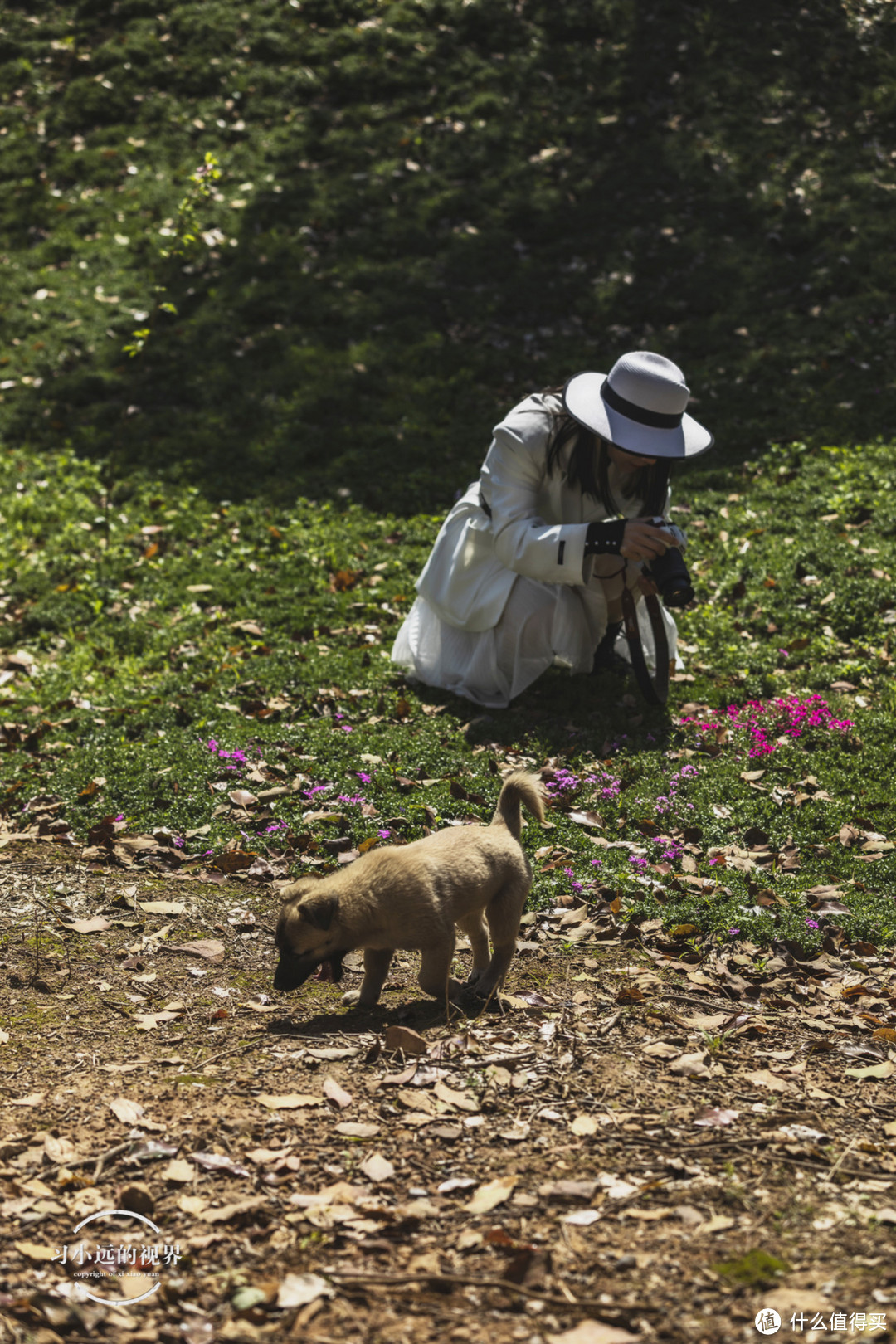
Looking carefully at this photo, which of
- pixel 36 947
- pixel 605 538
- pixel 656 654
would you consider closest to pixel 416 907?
pixel 36 947

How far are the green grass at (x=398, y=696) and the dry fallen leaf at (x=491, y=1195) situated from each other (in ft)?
6.90

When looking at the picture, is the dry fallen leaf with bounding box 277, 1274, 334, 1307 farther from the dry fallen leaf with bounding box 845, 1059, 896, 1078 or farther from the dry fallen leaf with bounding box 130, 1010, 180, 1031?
the dry fallen leaf with bounding box 845, 1059, 896, 1078

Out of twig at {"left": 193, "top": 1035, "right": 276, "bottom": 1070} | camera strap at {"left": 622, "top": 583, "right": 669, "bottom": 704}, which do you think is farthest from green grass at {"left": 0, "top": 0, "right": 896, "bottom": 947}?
twig at {"left": 193, "top": 1035, "right": 276, "bottom": 1070}

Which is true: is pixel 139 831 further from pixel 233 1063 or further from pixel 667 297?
pixel 667 297

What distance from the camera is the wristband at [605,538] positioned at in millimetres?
6324

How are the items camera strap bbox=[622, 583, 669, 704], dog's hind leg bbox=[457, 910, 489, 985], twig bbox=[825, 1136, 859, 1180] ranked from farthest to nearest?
camera strap bbox=[622, 583, 669, 704]
dog's hind leg bbox=[457, 910, 489, 985]
twig bbox=[825, 1136, 859, 1180]

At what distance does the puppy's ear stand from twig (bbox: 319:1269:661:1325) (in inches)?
51.0

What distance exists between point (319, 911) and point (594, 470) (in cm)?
380

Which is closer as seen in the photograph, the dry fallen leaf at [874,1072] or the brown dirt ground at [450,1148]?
the brown dirt ground at [450,1148]

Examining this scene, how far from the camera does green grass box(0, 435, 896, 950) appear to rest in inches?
223

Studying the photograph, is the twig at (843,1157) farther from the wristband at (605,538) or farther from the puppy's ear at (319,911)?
the wristband at (605,538)

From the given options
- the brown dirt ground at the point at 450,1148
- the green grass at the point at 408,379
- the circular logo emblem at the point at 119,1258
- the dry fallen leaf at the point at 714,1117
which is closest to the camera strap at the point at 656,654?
the green grass at the point at 408,379

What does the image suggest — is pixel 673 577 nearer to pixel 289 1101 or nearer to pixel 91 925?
pixel 91 925

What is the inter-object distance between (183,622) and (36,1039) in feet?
16.0
